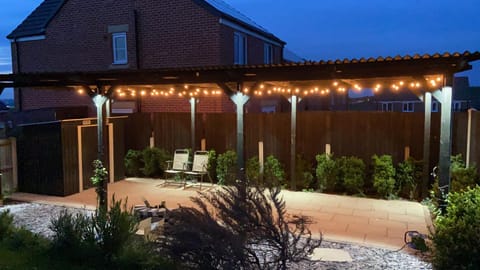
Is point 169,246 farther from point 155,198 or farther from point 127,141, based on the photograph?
point 127,141

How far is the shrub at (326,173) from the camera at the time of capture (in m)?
8.74

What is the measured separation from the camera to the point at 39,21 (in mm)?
14641

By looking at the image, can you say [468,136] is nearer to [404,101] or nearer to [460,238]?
[460,238]

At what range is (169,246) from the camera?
3.57 metres

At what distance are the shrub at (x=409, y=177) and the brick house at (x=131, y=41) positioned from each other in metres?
5.73

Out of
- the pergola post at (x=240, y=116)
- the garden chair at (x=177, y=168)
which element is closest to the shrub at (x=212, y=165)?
Answer: the garden chair at (x=177, y=168)

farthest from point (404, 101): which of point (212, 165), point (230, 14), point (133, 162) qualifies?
point (133, 162)

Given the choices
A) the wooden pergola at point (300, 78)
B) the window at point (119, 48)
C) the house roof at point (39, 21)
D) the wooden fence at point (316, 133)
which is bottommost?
the wooden fence at point (316, 133)

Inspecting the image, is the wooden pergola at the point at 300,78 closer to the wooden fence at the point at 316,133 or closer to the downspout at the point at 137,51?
the wooden fence at the point at 316,133

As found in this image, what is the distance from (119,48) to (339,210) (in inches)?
382

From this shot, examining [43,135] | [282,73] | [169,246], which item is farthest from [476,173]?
[43,135]

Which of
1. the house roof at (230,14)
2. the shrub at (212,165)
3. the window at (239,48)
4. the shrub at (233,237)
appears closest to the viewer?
the shrub at (233,237)

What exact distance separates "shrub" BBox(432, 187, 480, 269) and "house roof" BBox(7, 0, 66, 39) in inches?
563

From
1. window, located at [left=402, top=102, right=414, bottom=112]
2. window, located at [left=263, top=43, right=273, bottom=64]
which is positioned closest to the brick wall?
window, located at [left=263, top=43, right=273, bottom=64]
